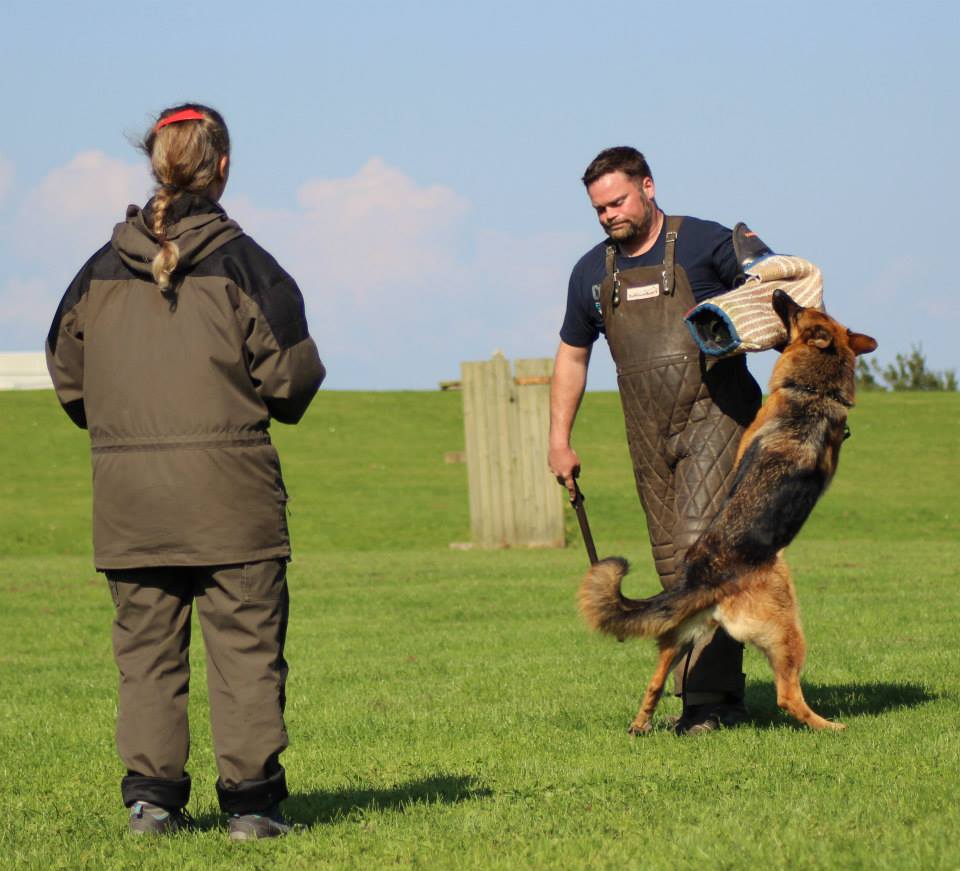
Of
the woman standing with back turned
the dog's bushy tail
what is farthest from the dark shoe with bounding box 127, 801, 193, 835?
the dog's bushy tail

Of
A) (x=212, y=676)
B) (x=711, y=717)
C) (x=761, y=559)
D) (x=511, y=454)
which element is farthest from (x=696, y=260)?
(x=511, y=454)

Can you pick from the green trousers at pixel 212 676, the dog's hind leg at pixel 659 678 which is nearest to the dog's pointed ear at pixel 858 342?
the dog's hind leg at pixel 659 678

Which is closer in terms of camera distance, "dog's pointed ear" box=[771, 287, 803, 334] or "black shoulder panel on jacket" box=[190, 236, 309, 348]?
"black shoulder panel on jacket" box=[190, 236, 309, 348]

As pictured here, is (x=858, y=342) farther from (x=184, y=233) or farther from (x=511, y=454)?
(x=511, y=454)

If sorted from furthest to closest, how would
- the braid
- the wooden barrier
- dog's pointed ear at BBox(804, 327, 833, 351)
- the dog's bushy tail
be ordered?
the wooden barrier
dog's pointed ear at BBox(804, 327, 833, 351)
the dog's bushy tail
the braid

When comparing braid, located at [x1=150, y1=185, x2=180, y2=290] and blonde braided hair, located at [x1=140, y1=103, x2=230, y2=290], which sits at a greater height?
blonde braided hair, located at [x1=140, y1=103, x2=230, y2=290]

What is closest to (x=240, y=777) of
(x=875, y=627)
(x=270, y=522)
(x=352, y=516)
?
(x=270, y=522)

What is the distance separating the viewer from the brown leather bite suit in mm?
6539

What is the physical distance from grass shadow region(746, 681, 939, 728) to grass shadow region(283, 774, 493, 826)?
6.04 feet

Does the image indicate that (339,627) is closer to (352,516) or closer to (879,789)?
(879,789)

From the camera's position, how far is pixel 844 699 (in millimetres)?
7188

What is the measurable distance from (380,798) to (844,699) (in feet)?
10.0

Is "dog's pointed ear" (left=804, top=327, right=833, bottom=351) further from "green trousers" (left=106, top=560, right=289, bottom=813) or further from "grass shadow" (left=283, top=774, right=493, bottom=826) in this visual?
"green trousers" (left=106, top=560, right=289, bottom=813)

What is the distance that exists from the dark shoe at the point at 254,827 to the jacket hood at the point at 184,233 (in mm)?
1755
